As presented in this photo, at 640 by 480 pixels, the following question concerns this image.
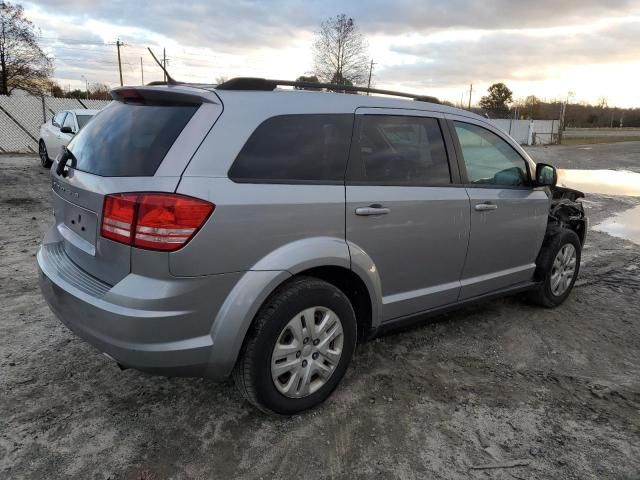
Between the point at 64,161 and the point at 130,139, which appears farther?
the point at 64,161

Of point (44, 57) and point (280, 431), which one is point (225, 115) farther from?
point (44, 57)

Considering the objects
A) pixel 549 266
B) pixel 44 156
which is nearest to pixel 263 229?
pixel 549 266

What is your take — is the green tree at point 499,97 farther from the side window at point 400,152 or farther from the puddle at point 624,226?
the side window at point 400,152

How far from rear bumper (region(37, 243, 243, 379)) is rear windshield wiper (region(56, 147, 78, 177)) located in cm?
79

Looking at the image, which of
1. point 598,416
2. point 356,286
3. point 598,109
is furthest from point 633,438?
point 598,109

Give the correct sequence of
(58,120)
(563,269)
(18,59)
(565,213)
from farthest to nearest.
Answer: (18,59) → (58,120) → (565,213) → (563,269)

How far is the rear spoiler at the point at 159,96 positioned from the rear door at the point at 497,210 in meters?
1.94

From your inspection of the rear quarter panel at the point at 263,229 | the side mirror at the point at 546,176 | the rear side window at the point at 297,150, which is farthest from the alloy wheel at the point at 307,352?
the side mirror at the point at 546,176

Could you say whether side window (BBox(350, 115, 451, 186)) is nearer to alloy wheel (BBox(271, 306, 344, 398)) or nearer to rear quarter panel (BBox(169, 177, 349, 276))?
rear quarter panel (BBox(169, 177, 349, 276))

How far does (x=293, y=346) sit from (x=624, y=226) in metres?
8.01

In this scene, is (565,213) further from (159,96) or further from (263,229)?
(159,96)

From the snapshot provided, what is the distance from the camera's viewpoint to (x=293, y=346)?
270cm

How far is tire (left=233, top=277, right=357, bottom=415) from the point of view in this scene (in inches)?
101

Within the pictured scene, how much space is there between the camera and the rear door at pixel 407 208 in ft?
9.73
